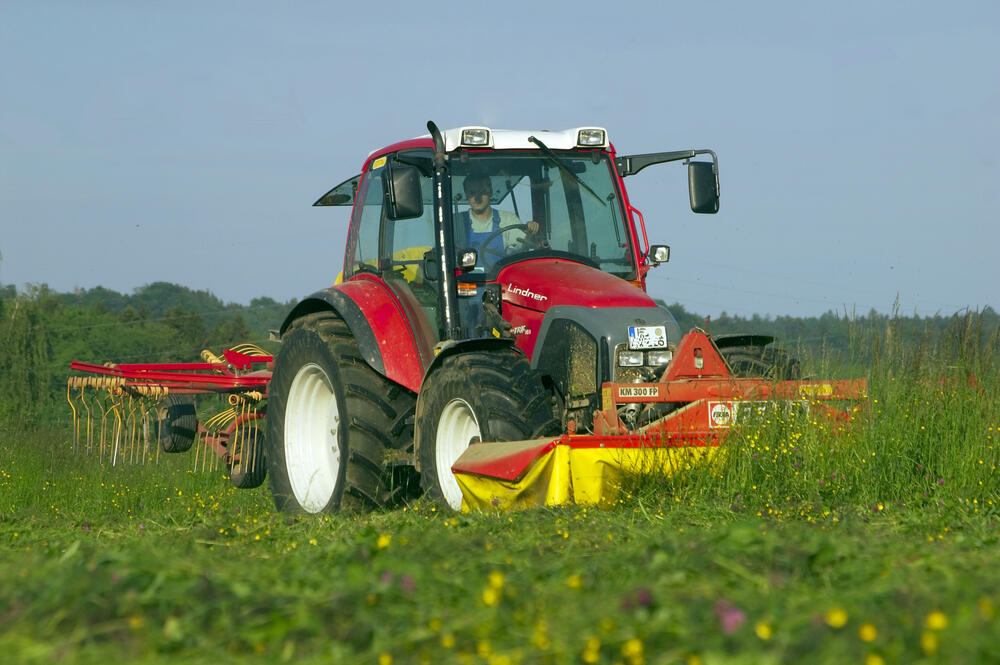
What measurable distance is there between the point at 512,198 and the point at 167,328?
46.1 m

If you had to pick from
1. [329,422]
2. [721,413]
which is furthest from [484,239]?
[329,422]

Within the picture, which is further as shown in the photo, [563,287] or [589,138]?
[589,138]

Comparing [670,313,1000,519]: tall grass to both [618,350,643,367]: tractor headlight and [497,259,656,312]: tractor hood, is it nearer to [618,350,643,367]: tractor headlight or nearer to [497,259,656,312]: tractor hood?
[618,350,643,367]: tractor headlight

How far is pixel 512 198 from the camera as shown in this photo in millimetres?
7691

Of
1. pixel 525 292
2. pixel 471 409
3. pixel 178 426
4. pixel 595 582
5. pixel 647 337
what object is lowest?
pixel 178 426

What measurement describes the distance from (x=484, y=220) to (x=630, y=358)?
4.80 ft

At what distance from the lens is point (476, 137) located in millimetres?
7574

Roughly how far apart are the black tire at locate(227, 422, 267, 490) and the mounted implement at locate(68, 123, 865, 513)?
68.5 inches

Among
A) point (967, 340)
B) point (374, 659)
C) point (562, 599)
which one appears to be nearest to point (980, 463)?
point (967, 340)

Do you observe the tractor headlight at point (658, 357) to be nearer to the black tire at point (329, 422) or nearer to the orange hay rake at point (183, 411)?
the black tire at point (329, 422)

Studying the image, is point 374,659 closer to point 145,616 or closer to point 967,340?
point 145,616

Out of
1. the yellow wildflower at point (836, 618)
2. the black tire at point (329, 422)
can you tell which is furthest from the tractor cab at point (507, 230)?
the yellow wildflower at point (836, 618)

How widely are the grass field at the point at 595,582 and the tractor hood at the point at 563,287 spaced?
→ 43.3 inches

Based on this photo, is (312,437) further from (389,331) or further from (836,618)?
(836,618)
